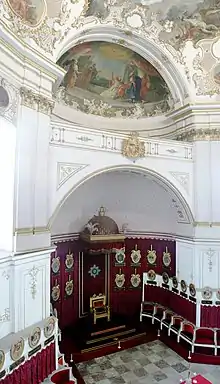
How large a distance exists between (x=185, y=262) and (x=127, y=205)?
10.2ft

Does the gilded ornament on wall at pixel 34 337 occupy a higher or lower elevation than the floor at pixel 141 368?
higher

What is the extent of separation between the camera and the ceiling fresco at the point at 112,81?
33.3 ft

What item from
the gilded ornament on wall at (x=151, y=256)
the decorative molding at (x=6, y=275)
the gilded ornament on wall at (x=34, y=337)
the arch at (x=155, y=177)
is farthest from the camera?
the gilded ornament on wall at (x=151, y=256)

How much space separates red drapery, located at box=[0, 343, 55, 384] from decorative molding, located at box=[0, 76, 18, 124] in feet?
16.6

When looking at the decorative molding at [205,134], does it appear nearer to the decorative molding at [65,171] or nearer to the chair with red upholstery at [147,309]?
the decorative molding at [65,171]

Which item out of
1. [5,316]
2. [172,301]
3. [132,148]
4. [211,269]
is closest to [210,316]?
[211,269]

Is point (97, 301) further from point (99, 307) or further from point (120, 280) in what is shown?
point (120, 280)

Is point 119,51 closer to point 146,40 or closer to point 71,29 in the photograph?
point 146,40

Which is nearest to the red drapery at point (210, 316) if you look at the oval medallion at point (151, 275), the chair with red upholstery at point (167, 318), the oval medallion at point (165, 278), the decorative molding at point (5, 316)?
the chair with red upholstery at point (167, 318)

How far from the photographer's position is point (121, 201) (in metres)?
11.9

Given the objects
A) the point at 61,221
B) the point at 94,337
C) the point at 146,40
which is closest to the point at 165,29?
the point at 146,40

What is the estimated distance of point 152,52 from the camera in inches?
396

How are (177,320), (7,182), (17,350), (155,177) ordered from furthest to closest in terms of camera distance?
1. (177,320)
2. (155,177)
3. (7,182)
4. (17,350)

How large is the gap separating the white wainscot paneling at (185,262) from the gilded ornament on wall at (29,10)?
7.85 meters
